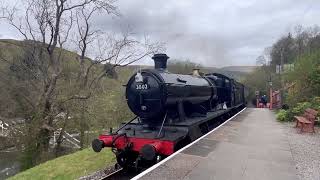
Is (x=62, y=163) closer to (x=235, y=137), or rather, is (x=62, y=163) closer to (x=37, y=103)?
(x=235, y=137)

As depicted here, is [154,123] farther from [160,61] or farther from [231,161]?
[231,161]

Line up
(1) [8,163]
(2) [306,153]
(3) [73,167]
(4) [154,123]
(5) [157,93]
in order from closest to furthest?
(5) [157,93], (2) [306,153], (4) [154,123], (3) [73,167], (1) [8,163]

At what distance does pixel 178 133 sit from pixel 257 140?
10.6ft

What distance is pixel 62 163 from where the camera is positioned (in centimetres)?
1316

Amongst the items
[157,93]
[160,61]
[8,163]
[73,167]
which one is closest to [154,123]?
[157,93]

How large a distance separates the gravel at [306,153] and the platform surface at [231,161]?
18cm

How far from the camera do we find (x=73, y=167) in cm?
1213

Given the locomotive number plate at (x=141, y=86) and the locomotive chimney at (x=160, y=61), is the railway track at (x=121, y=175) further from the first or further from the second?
the locomotive chimney at (x=160, y=61)

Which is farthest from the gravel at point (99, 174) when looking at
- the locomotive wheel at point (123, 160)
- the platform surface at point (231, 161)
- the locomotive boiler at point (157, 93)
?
the platform surface at point (231, 161)

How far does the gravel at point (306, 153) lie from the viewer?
7.39 meters

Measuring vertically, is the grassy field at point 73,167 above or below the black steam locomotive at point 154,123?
below

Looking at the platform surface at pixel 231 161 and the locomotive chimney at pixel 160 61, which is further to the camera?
the locomotive chimney at pixel 160 61

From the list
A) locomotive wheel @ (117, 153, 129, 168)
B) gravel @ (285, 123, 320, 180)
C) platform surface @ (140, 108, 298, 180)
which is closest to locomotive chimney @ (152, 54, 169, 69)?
platform surface @ (140, 108, 298, 180)

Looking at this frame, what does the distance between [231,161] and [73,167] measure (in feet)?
20.0
